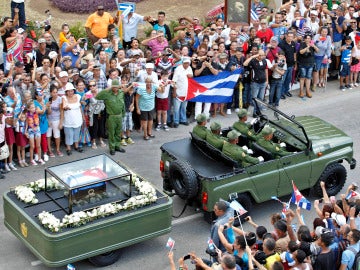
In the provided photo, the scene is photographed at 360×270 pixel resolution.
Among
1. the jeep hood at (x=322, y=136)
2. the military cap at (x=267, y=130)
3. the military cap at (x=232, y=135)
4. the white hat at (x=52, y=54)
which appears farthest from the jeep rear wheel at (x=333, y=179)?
the white hat at (x=52, y=54)

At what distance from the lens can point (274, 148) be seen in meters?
13.7

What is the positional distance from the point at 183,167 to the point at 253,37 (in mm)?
7466

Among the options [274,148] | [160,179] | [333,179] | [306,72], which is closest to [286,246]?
[274,148]

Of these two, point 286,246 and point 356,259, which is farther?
point 286,246

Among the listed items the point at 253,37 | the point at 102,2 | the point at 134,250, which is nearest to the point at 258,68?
the point at 253,37

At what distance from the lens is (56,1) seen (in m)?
26.2

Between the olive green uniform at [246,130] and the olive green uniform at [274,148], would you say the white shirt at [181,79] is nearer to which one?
the olive green uniform at [246,130]

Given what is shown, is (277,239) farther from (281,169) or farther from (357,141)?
(357,141)

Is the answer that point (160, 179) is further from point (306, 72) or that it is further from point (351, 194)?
point (306, 72)

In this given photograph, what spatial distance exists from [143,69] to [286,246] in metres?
7.30

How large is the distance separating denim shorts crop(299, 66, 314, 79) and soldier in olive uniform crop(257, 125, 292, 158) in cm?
627

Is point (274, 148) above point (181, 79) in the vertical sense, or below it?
below

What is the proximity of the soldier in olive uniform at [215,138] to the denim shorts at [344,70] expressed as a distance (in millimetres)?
7690

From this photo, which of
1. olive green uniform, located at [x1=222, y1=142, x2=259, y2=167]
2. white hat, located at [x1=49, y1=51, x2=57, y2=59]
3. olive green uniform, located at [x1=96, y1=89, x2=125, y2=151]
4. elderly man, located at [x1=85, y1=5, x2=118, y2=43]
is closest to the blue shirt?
olive green uniform, located at [x1=222, y1=142, x2=259, y2=167]
